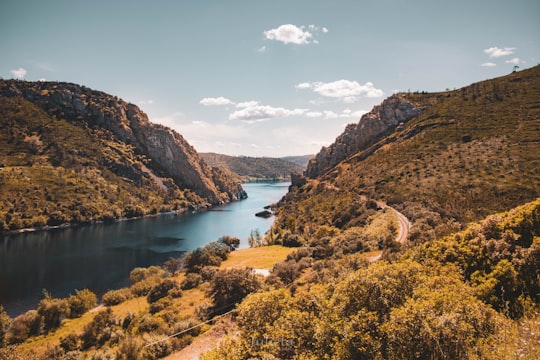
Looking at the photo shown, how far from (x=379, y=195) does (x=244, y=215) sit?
96431mm

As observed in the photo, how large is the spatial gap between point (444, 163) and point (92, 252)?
404ft

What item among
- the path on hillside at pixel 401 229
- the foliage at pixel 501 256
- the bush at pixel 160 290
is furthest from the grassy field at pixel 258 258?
the foliage at pixel 501 256

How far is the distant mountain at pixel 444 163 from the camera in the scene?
80312 mm

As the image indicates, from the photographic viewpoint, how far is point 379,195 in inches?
4365

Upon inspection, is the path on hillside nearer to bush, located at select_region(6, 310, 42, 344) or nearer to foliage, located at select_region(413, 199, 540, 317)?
foliage, located at select_region(413, 199, 540, 317)

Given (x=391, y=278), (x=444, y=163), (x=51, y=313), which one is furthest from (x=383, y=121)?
(x=391, y=278)

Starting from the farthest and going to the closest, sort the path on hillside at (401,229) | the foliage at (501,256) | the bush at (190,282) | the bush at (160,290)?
the bush at (190,282), the bush at (160,290), the path on hillside at (401,229), the foliage at (501,256)

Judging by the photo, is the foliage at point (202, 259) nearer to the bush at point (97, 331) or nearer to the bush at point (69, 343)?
the bush at point (97, 331)

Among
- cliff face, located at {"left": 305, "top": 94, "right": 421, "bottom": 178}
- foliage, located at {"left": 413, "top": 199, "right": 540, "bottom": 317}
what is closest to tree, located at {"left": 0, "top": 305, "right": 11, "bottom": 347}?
foliage, located at {"left": 413, "top": 199, "right": 540, "bottom": 317}

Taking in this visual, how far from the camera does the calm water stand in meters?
72.7

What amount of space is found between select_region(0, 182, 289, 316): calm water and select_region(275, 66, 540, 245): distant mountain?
138 feet

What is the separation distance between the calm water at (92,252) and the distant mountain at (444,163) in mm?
42187

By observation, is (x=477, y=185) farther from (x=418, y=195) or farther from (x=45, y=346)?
(x=45, y=346)

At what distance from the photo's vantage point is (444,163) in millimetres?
108188
